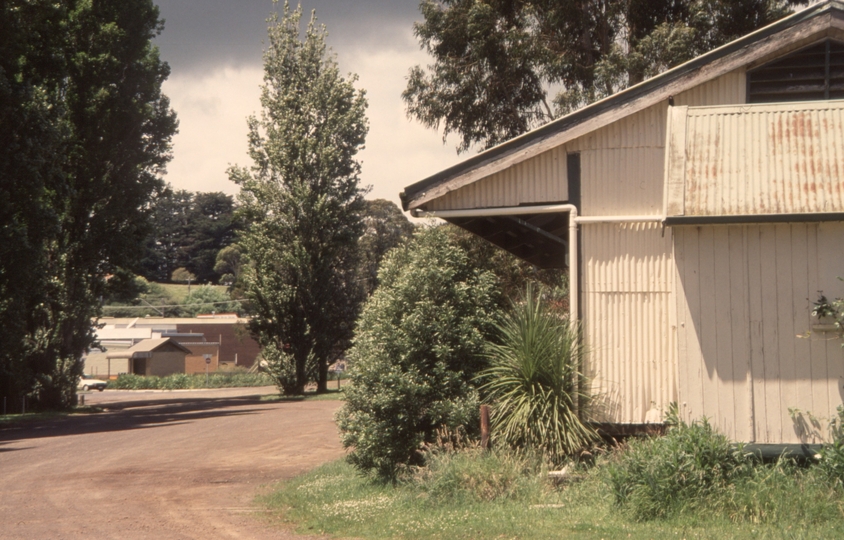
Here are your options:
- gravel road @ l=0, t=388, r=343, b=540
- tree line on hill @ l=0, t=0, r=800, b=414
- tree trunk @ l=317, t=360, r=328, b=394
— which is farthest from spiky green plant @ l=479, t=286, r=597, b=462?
tree trunk @ l=317, t=360, r=328, b=394

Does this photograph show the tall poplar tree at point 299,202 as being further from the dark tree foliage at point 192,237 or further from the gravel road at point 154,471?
the dark tree foliage at point 192,237

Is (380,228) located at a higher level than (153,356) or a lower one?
higher

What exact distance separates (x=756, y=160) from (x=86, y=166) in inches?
1177

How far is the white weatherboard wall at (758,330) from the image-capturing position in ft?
31.4

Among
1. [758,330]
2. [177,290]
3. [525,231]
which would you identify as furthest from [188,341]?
[758,330]

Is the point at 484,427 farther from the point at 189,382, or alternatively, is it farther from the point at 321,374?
the point at 189,382

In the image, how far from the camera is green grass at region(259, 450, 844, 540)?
312 inches

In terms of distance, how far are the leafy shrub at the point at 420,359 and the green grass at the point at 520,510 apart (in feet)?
2.02

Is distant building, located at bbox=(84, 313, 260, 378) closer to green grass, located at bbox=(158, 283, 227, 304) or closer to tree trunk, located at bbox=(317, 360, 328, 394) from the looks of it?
green grass, located at bbox=(158, 283, 227, 304)

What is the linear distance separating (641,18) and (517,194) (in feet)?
56.5

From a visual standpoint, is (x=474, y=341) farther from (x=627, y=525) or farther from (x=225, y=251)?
(x=225, y=251)

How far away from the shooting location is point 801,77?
36.7 ft

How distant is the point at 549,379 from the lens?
33.8 ft

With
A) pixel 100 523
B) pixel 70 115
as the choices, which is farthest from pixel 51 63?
pixel 100 523
